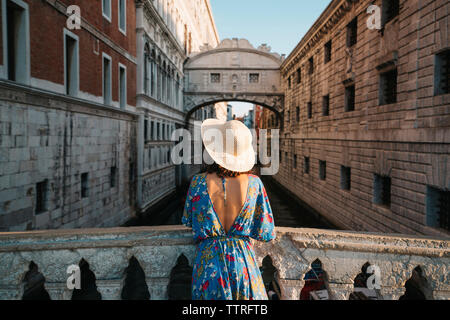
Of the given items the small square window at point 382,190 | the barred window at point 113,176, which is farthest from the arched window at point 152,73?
the small square window at point 382,190

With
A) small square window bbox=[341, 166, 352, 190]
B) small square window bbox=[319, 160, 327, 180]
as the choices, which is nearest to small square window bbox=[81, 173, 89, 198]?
small square window bbox=[341, 166, 352, 190]

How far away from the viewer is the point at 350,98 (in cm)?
1201

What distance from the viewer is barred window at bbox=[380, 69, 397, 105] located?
8929mm

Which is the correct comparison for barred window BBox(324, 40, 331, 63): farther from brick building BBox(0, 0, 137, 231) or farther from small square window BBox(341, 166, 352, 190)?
brick building BBox(0, 0, 137, 231)

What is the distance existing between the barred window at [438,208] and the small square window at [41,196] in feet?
29.1

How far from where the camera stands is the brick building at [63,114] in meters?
6.19

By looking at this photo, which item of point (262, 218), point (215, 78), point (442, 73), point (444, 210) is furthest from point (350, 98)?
point (215, 78)

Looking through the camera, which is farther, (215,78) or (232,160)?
(215,78)

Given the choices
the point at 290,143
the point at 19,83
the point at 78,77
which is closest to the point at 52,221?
the point at 19,83

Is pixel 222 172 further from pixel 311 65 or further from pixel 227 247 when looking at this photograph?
pixel 311 65

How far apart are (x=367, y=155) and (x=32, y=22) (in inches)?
386

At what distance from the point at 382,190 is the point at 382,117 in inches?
88.0
